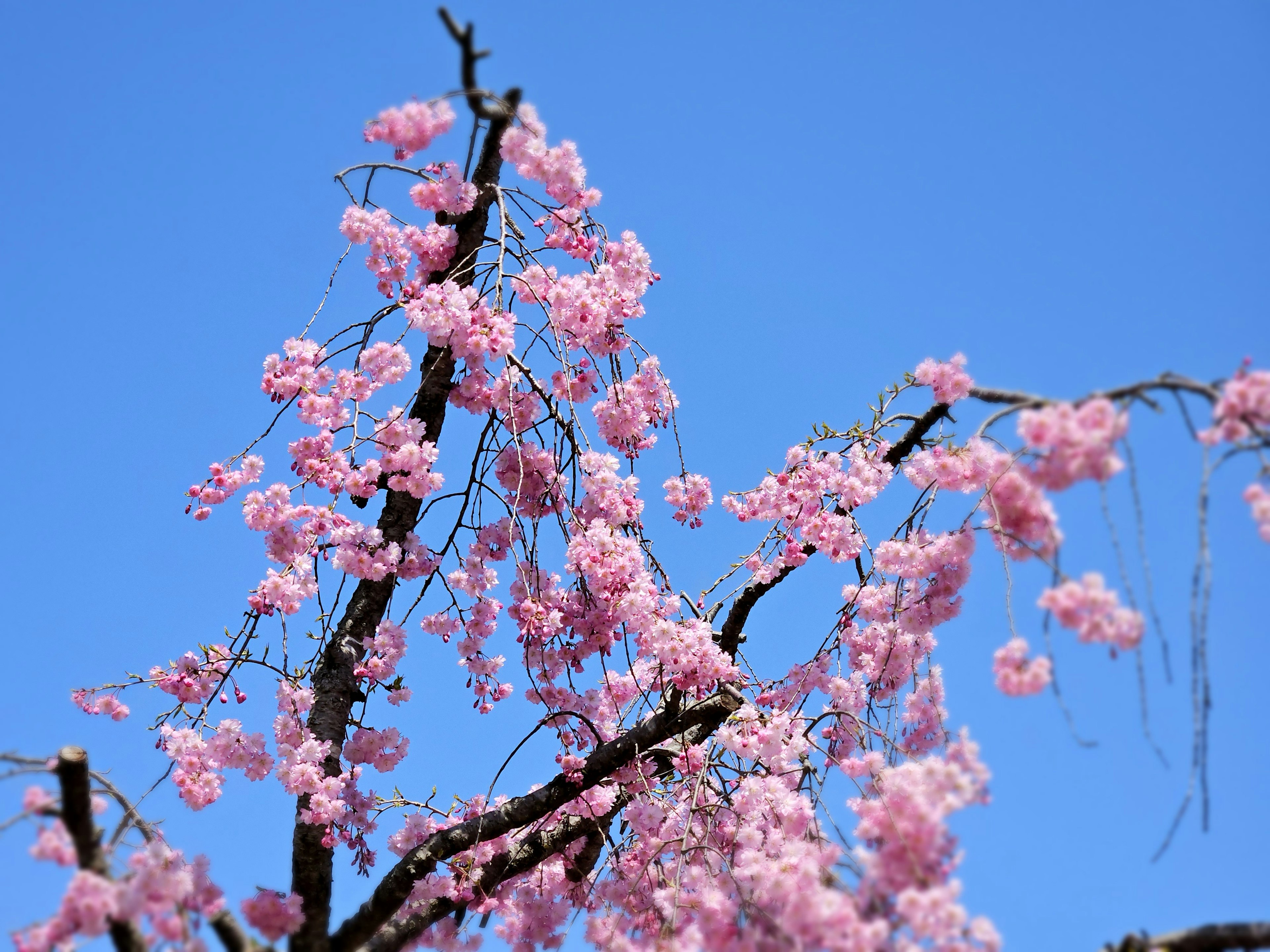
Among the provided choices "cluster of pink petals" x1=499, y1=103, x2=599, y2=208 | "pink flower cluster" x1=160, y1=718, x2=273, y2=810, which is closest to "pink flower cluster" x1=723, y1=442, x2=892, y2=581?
"cluster of pink petals" x1=499, y1=103, x2=599, y2=208

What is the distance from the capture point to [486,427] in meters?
4.89

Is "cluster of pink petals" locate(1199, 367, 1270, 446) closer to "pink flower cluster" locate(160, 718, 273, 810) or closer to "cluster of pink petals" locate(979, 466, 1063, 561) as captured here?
"cluster of pink petals" locate(979, 466, 1063, 561)

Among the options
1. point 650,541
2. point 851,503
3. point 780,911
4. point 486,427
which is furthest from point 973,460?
point 486,427

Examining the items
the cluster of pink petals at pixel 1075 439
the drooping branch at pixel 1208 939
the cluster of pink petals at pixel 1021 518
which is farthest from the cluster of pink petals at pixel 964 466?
the drooping branch at pixel 1208 939

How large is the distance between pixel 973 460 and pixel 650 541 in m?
1.48

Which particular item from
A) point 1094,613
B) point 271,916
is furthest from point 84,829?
point 1094,613

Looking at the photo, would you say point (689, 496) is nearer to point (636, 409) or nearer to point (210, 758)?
point (636, 409)

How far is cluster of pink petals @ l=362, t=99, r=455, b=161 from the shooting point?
15.0 feet

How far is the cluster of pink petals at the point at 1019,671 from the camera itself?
3164mm

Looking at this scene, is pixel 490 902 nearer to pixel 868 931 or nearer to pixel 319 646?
pixel 319 646

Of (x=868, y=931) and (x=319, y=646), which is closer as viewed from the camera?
Result: (x=868, y=931)

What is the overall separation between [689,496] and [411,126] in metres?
2.13

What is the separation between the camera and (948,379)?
15.7ft

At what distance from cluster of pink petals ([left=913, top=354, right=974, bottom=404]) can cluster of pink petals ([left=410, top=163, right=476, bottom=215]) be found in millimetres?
2230
